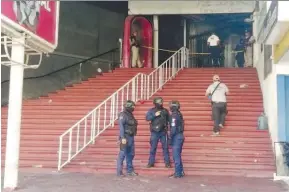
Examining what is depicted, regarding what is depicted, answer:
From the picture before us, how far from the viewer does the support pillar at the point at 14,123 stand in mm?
6820

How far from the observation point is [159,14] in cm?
1694

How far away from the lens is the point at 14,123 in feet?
22.5

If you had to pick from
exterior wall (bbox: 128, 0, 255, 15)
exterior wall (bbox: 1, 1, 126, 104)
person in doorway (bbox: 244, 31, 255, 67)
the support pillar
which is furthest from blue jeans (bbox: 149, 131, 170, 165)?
exterior wall (bbox: 128, 0, 255, 15)

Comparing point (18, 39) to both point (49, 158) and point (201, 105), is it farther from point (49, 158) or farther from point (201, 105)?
point (201, 105)

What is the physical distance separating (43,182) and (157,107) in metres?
2.76

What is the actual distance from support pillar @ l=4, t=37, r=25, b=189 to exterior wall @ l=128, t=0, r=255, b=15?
33.3 feet

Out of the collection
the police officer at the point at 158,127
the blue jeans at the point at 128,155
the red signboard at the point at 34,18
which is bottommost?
the blue jeans at the point at 128,155

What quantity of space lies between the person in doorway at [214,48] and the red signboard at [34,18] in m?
10.2

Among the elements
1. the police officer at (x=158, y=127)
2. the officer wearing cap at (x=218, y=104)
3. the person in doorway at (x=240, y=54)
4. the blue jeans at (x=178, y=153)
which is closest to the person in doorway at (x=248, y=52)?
the person in doorway at (x=240, y=54)

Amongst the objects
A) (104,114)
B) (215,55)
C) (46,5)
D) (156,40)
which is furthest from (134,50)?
(46,5)

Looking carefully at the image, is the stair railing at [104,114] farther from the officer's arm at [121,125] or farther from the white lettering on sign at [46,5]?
the white lettering on sign at [46,5]

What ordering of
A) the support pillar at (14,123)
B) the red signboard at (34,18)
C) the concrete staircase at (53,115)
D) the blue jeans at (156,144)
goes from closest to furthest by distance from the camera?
the red signboard at (34,18)
the support pillar at (14,123)
the blue jeans at (156,144)
the concrete staircase at (53,115)

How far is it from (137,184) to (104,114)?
3.96m

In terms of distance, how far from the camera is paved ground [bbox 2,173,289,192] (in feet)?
23.1
